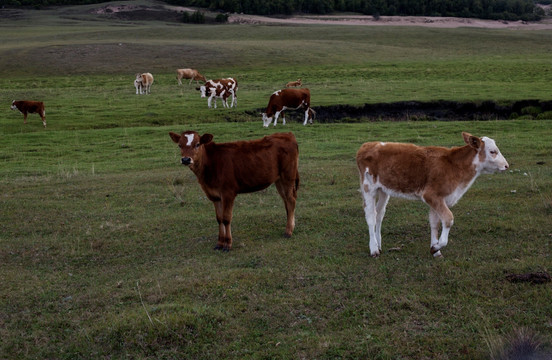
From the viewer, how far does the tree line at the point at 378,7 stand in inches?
Result: 4786

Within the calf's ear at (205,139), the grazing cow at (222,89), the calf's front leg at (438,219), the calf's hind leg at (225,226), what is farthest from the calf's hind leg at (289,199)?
the grazing cow at (222,89)

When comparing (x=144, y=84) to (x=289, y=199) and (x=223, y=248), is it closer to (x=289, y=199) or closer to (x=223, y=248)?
(x=289, y=199)

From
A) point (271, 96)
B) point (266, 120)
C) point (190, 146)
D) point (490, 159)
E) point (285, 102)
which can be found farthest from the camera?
point (285, 102)

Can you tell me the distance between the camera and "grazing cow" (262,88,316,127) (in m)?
27.0

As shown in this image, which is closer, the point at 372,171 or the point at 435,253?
the point at 435,253

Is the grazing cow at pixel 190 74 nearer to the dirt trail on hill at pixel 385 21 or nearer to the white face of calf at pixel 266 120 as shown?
the white face of calf at pixel 266 120

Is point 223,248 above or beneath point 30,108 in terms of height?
above

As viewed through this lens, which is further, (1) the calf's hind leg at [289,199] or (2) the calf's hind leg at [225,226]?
(1) the calf's hind leg at [289,199]

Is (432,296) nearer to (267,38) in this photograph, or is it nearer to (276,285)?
(276,285)

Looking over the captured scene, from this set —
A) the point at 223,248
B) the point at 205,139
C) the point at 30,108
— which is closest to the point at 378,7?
the point at 30,108

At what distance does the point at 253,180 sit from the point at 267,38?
72.8 m

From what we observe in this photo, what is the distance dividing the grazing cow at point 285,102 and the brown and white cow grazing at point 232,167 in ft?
52.2

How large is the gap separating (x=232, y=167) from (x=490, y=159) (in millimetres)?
4305

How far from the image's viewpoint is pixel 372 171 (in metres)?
9.38
